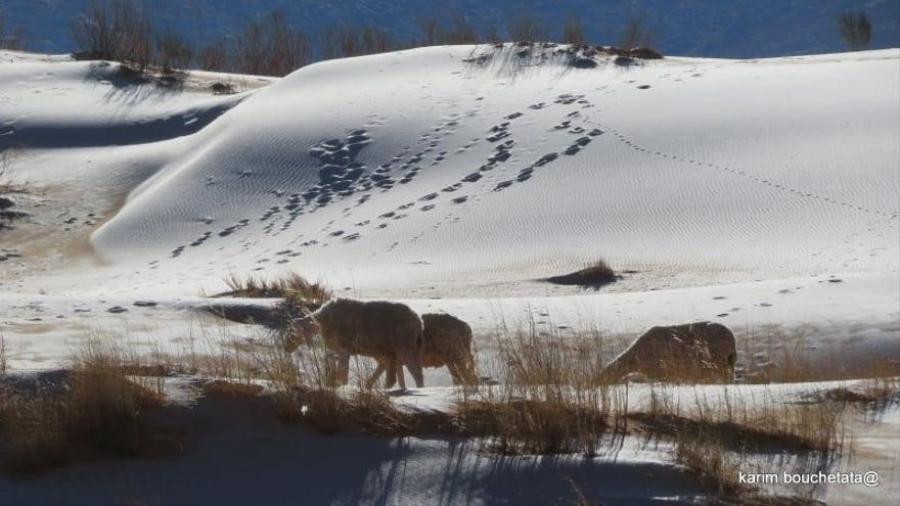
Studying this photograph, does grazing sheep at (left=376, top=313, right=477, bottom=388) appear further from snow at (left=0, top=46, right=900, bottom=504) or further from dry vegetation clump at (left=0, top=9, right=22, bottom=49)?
dry vegetation clump at (left=0, top=9, right=22, bottom=49)

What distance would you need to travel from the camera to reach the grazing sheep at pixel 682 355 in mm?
9914

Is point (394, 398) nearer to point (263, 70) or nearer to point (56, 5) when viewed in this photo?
point (263, 70)

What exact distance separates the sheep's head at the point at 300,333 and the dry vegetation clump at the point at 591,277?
6737 millimetres

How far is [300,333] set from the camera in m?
10.4

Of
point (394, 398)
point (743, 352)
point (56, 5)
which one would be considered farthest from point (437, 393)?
point (56, 5)

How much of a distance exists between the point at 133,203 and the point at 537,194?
7.58m

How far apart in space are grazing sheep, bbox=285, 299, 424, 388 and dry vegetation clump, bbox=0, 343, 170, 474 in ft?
11.1

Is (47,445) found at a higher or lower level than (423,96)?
lower

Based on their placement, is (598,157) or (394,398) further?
(598,157)

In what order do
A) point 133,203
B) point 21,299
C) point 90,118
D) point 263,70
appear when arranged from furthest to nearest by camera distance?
point 263,70, point 90,118, point 133,203, point 21,299

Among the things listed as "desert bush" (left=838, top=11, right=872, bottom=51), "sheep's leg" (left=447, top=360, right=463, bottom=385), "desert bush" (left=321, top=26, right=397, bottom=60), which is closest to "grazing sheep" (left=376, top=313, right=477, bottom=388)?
"sheep's leg" (left=447, top=360, right=463, bottom=385)

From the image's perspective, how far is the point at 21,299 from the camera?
14.2 m

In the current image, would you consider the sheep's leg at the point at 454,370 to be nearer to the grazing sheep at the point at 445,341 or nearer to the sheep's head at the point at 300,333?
the grazing sheep at the point at 445,341

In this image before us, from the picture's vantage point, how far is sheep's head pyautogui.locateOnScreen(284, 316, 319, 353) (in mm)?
10171
